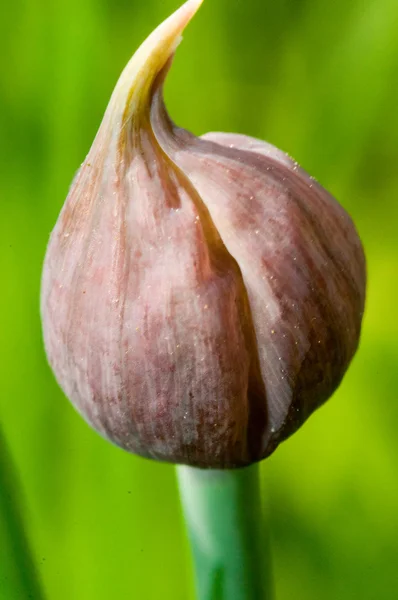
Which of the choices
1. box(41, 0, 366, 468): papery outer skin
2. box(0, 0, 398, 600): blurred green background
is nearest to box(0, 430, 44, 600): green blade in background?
box(0, 0, 398, 600): blurred green background

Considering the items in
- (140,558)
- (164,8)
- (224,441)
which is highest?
(164,8)

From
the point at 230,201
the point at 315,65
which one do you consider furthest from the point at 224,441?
the point at 315,65

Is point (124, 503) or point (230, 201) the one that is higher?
point (230, 201)

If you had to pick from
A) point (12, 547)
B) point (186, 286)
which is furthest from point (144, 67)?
point (12, 547)

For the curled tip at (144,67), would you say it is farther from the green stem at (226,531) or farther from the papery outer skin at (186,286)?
the green stem at (226,531)

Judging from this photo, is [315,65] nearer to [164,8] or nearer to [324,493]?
[164,8]

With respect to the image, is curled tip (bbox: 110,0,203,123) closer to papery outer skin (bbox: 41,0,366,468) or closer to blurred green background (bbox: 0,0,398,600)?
papery outer skin (bbox: 41,0,366,468)

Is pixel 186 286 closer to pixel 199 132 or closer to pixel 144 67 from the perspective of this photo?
pixel 144 67
